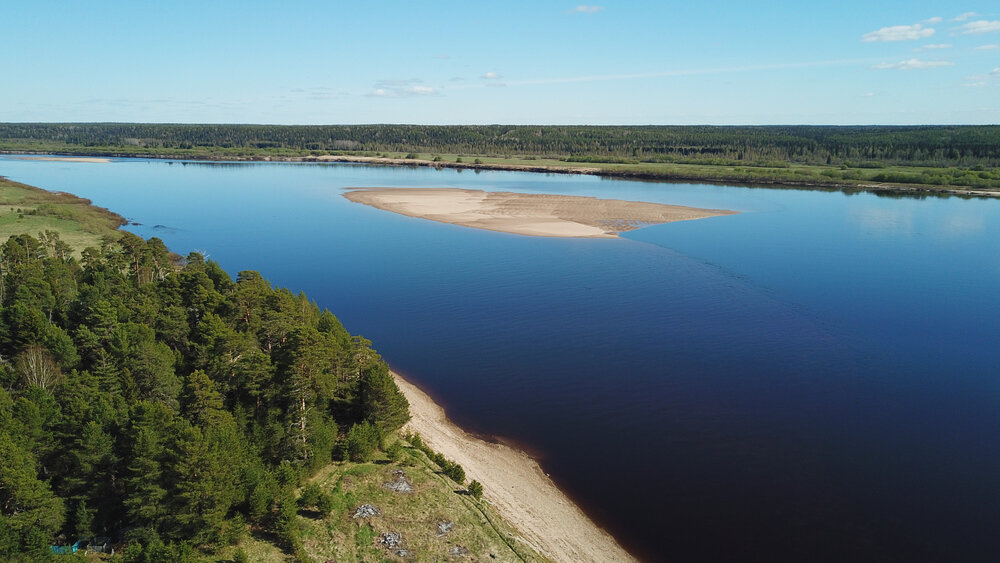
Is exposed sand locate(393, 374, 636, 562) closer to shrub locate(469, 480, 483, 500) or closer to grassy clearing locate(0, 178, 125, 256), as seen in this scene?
shrub locate(469, 480, 483, 500)

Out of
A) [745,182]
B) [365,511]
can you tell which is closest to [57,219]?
[365,511]

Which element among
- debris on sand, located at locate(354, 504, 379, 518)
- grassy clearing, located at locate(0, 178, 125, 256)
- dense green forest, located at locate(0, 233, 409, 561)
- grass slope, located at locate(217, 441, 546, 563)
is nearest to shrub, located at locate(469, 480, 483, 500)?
grass slope, located at locate(217, 441, 546, 563)

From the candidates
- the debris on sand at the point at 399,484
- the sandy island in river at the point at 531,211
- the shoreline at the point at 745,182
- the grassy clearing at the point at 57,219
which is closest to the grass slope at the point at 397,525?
the debris on sand at the point at 399,484

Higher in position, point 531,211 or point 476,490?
point 531,211

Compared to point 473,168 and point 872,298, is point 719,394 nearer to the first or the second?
point 872,298

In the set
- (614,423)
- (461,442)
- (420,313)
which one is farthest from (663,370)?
(420,313)

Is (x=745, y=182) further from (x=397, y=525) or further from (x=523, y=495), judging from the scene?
(x=397, y=525)

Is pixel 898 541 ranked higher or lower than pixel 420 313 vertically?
lower
